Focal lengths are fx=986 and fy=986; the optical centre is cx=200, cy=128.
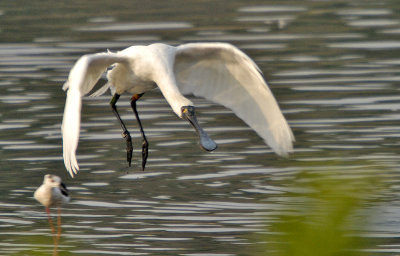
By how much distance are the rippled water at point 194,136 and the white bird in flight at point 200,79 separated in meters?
0.50

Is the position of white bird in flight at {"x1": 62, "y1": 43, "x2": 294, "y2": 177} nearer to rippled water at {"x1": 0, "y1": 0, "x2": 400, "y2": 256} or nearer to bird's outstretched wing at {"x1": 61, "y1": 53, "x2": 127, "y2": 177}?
bird's outstretched wing at {"x1": 61, "y1": 53, "x2": 127, "y2": 177}

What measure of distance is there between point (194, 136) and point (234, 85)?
2.80 m

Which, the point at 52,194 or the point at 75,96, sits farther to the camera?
the point at 52,194

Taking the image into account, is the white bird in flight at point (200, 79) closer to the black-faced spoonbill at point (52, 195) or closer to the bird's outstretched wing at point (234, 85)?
the bird's outstretched wing at point (234, 85)

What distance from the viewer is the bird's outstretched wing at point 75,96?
221 inches

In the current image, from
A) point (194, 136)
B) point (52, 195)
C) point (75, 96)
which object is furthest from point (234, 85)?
point (194, 136)

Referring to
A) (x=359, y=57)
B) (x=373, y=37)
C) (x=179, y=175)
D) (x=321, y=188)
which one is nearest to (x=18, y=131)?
(x=179, y=175)

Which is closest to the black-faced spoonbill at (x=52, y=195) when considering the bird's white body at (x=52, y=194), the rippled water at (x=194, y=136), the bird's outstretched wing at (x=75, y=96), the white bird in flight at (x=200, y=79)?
the bird's white body at (x=52, y=194)

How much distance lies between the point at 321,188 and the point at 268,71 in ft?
48.5

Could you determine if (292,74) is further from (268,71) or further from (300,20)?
(300,20)

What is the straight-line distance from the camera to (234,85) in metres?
8.69

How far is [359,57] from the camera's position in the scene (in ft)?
56.2

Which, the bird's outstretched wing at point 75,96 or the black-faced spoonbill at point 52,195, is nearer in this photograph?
the bird's outstretched wing at point 75,96

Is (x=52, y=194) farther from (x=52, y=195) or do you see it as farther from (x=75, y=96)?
(x=75, y=96)
